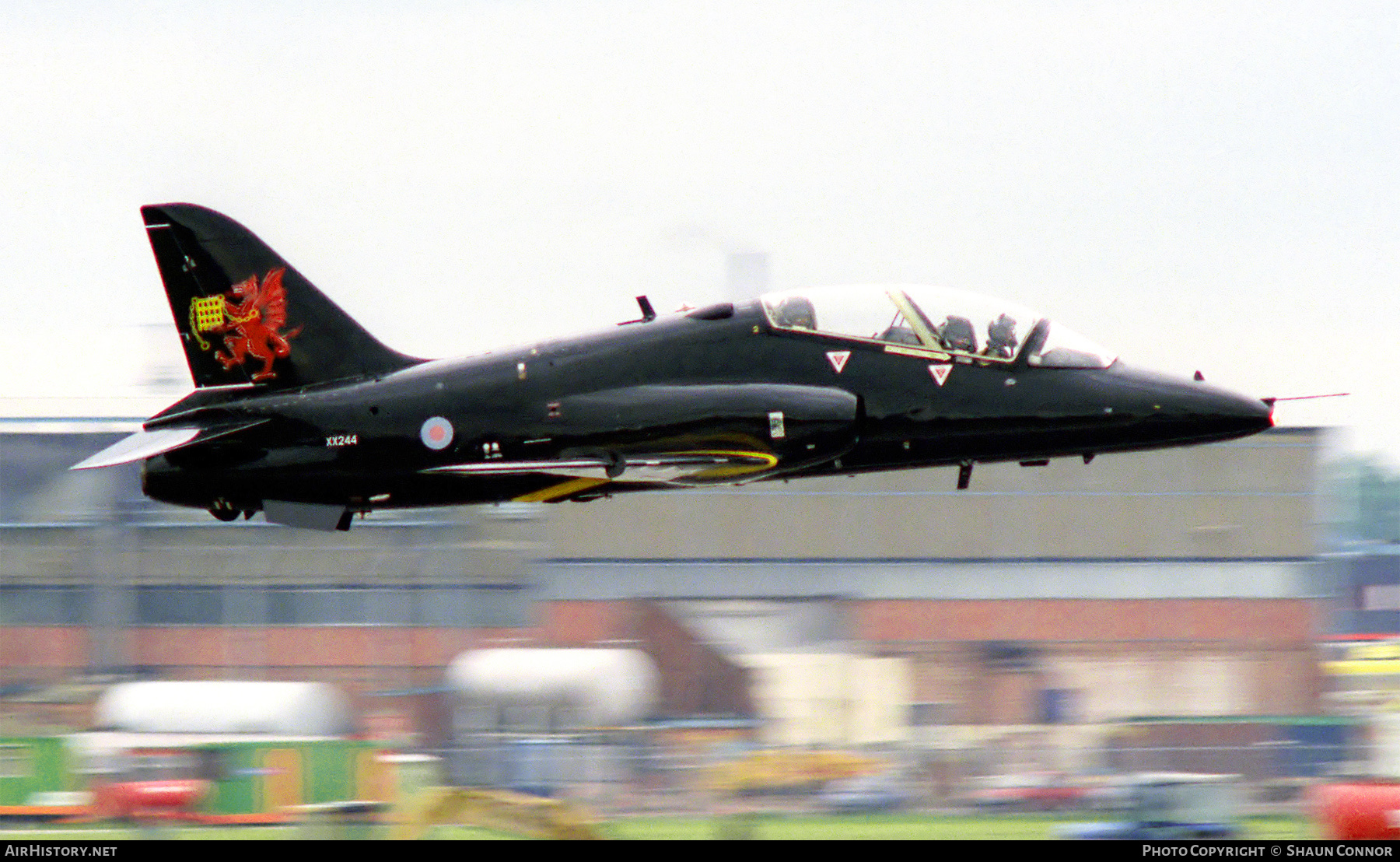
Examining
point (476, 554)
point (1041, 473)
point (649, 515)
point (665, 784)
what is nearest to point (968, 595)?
point (1041, 473)

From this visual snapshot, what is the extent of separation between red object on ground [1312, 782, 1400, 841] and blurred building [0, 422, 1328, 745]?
8493 mm

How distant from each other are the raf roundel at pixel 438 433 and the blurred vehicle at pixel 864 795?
53.7 ft

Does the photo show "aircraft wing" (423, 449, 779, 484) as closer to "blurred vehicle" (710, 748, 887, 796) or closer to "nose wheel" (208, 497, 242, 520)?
"nose wheel" (208, 497, 242, 520)

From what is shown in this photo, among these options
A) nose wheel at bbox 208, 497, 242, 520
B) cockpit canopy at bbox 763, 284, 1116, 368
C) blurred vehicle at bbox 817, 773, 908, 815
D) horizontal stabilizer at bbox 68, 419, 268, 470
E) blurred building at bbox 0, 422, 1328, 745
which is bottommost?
blurred vehicle at bbox 817, 773, 908, 815

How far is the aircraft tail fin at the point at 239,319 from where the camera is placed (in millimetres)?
23281

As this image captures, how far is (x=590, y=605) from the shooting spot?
4991 cm

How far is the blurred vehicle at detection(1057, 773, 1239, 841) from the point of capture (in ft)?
98.2

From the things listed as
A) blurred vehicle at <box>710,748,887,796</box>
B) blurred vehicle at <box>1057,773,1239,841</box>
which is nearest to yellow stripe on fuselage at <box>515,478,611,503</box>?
blurred vehicle at <box>710,748,887,796</box>

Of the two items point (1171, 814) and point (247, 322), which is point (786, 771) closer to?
point (1171, 814)

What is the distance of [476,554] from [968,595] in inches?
615

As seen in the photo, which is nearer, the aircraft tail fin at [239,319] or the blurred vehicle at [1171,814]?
the aircraft tail fin at [239,319]

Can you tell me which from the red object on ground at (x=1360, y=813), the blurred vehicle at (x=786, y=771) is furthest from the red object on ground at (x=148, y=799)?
the red object on ground at (x=1360, y=813)

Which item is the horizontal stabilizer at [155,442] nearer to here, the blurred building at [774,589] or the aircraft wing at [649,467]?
the aircraft wing at [649,467]
